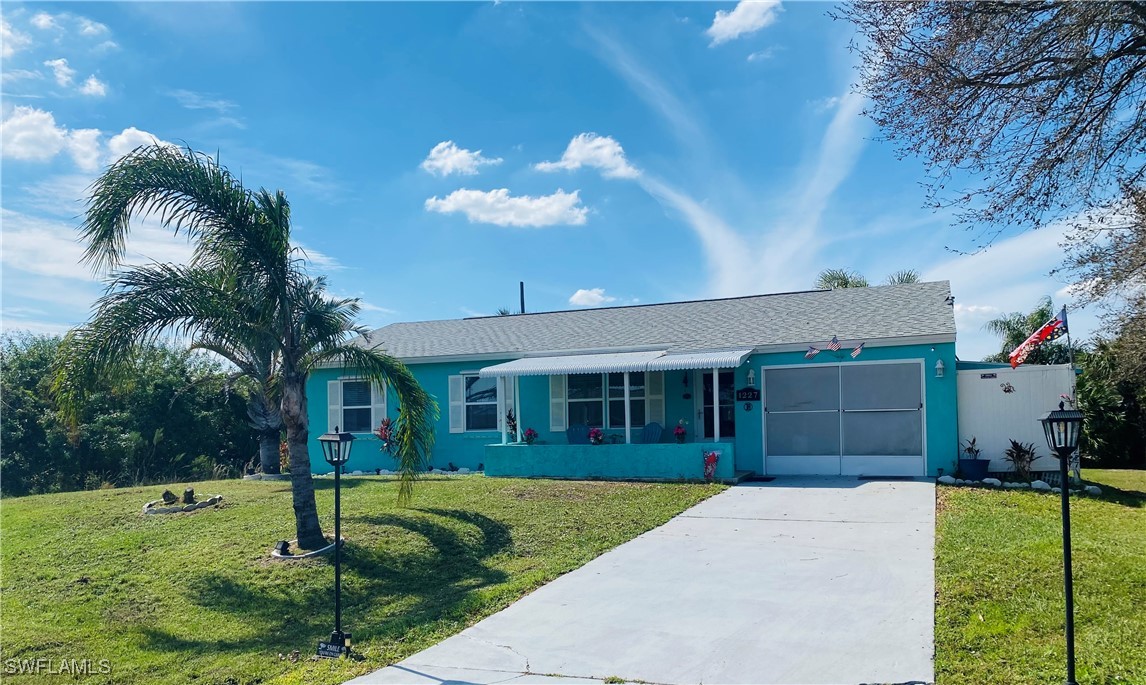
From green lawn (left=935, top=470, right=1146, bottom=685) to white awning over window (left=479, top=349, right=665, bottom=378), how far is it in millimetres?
6509

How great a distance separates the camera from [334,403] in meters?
19.7

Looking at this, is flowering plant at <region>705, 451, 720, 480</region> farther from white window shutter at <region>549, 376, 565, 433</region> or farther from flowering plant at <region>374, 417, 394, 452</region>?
flowering plant at <region>374, 417, 394, 452</region>

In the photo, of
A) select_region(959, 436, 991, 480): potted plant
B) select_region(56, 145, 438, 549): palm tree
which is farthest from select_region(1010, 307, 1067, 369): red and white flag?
select_region(56, 145, 438, 549): palm tree

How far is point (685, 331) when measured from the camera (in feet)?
58.0

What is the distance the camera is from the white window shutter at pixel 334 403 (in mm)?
19609

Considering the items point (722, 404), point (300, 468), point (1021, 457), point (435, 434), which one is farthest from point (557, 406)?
point (1021, 457)

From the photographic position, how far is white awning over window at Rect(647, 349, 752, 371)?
47.3ft

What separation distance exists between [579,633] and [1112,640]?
3.82 meters

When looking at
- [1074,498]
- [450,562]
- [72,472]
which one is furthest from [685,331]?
[72,472]

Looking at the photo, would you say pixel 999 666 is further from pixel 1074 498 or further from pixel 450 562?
pixel 1074 498

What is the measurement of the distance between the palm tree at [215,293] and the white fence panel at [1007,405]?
34.2 feet

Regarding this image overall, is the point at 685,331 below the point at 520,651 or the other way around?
the other way around

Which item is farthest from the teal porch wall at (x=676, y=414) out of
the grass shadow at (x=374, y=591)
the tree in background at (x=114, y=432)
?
the grass shadow at (x=374, y=591)

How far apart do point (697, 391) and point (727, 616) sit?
10140mm
